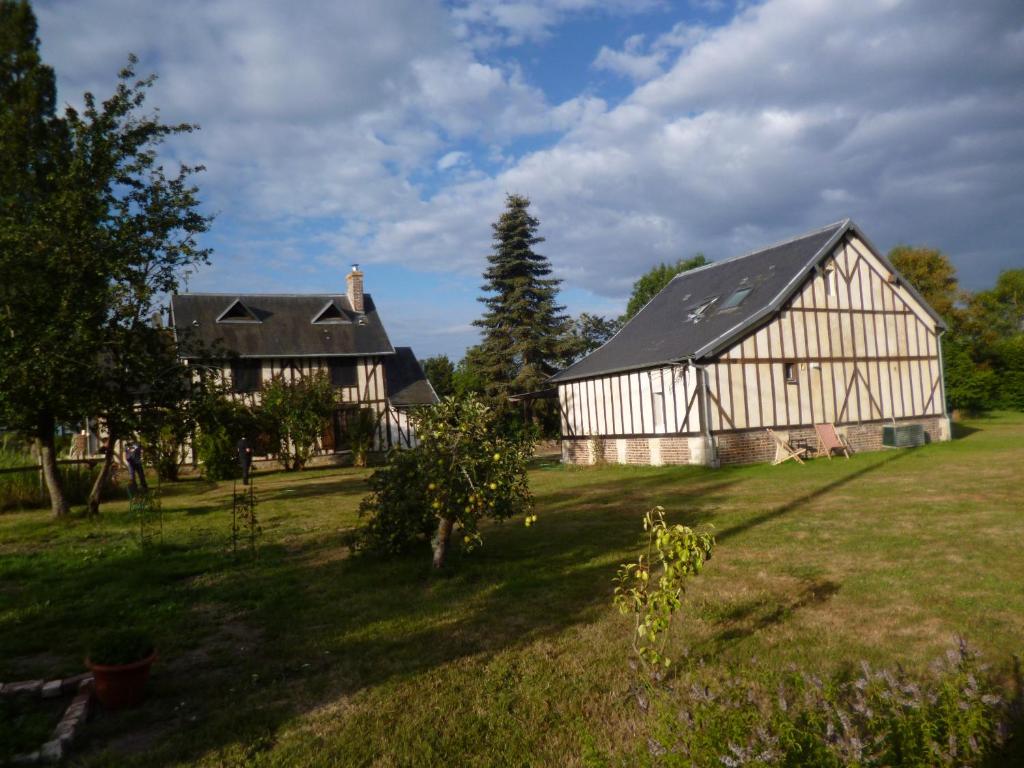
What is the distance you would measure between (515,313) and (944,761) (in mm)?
28794

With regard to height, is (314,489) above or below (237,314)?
below

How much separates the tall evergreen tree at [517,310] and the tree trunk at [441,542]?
23553 mm

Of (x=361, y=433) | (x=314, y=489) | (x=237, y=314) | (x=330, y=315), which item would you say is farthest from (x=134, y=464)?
(x=330, y=315)

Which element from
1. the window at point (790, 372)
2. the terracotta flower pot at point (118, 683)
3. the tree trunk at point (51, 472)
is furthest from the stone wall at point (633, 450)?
the terracotta flower pot at point (118, 683)

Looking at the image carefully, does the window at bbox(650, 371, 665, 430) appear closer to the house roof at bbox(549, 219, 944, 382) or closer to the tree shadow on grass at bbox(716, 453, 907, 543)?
the house roof at bbox(549, 219, 944, 382)

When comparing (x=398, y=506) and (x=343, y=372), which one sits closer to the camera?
(x=398, y=506)

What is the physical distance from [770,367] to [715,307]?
2.74m

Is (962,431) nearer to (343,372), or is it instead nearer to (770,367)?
(770,367)

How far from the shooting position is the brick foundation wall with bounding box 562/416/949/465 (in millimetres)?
16906

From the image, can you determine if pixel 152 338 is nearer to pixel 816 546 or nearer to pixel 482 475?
pixel 482 475

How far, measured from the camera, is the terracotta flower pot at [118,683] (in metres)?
4.02

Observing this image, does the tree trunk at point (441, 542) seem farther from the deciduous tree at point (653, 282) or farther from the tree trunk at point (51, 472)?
the deciduous tree at point (653, 282)

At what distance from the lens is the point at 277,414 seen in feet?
74.5

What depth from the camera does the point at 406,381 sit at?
1065 inches
